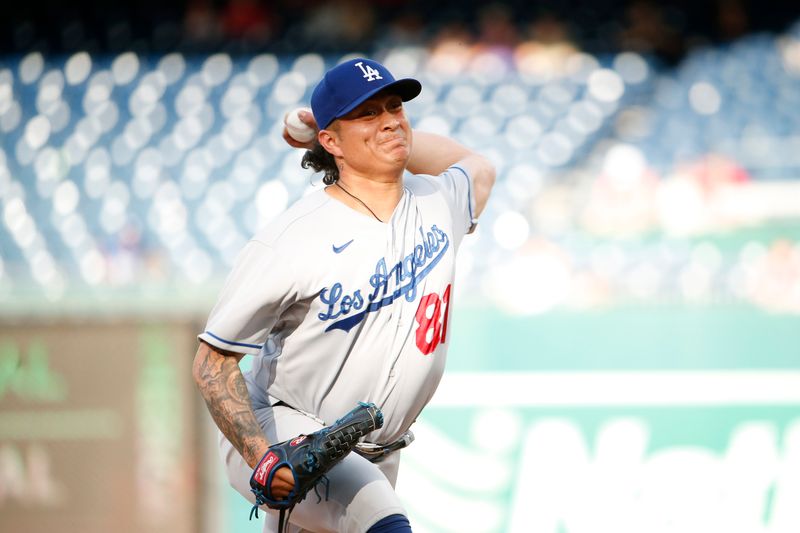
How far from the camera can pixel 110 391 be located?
455 cm

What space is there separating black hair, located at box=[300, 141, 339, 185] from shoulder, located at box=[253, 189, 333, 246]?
23 centimetres

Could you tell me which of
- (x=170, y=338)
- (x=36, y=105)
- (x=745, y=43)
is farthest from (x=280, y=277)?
(x=745, y=43)

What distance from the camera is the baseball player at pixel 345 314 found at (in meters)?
2.58

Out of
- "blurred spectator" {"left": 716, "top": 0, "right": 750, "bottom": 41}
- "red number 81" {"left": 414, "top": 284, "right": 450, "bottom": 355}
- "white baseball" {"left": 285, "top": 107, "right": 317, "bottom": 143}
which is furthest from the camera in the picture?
"blurred spectator" {"left": 716, "top": 0, "right": 750, "bottom": 41}

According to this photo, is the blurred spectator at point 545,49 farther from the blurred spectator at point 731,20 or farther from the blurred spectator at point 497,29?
the blurred spectator at point 731,20

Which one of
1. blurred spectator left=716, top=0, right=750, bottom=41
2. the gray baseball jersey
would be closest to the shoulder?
the gray baseball jersey

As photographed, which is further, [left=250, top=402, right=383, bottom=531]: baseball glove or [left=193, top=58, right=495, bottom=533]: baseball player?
[left=193, top=58, right=495, bottom=533]: baseball player

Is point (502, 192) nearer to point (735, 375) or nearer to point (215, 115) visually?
point (215, 115)

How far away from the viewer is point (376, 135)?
2738 millimetres

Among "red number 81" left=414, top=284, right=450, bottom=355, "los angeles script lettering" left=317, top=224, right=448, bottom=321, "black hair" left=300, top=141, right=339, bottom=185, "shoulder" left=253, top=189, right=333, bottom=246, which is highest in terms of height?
"black hair" left=300, top=141, right=339, bottom=185

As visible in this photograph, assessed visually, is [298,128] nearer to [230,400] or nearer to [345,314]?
[345,314]

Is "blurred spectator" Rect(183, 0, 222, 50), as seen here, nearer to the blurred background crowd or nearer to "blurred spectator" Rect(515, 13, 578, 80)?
the blurred background crowd

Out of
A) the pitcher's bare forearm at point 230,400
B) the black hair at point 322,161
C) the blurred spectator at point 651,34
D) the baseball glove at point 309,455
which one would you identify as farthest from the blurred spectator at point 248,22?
the baseball glove at point 309,455

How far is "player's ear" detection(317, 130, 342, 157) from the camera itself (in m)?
2.79
